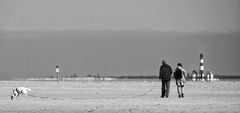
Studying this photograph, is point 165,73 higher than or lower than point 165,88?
higher

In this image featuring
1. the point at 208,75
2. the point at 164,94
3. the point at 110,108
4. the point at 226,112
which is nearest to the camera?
the point at 226,112

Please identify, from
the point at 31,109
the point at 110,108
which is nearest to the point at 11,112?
the point at 31,109

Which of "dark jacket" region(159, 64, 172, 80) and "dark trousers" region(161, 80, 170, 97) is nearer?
"dark trousers" region(161, 80, 170, 97)

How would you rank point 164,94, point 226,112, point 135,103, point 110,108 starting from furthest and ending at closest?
point 164,94
point 135,103
point 110,108
point 226,112

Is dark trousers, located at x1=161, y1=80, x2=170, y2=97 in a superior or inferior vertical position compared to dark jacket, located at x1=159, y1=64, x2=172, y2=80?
inferior

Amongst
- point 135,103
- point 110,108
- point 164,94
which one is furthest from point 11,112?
point 164,94

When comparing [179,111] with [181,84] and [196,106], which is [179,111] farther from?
[181,84]

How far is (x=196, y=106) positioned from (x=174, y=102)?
8.44 ft

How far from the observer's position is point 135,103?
27.5m

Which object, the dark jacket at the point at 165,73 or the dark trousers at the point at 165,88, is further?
the dark jacket at the point at 165,73

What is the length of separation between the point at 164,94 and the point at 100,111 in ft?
29.6

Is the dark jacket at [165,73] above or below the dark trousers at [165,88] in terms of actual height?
above

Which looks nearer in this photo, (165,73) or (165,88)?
(165,88)

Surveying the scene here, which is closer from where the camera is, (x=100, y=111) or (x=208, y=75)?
(x=100, y=111)
